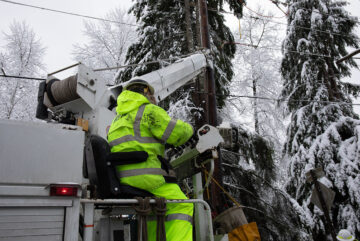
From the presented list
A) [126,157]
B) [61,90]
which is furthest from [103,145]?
[61,90]

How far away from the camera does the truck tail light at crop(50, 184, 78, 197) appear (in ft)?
6.70

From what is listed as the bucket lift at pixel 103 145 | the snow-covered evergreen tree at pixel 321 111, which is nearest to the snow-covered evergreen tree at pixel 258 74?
the snow-covered evergreen tree at pixel 321 111

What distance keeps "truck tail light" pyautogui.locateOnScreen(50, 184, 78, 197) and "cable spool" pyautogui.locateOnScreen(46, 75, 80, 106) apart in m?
1.80

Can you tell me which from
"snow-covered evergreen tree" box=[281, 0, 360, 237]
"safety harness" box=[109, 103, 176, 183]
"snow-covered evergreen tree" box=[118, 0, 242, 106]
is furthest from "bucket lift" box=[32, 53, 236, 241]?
"snow-covered evergreen tree" box=[281, 0, 360, 237]

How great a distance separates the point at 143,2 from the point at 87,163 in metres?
8.16

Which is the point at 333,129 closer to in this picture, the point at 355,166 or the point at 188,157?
the point at 355,166

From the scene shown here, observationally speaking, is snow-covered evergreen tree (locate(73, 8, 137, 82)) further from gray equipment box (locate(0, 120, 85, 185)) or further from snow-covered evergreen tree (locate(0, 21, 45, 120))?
gray equipment box (locate(0, 120, 85, 185))

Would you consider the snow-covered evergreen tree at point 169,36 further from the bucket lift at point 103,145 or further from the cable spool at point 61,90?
the cable spool at point 61,90

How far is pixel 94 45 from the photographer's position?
47.2 ft

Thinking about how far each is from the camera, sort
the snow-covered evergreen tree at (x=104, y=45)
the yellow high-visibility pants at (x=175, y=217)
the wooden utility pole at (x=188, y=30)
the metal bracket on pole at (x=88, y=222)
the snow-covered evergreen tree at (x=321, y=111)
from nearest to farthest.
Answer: the metal bracket on pole at (x=88, y=222) → the yellow high-visibility pants at (x=175, y=217) → the wooden utility pole at (x=188, y=30) → the snow-covered evergreen tree at (x=321, y=111) → the snow-covered evergreen tree at (x=104, y=45)

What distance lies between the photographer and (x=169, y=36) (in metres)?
9.10

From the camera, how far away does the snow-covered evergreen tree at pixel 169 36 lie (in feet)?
29.3

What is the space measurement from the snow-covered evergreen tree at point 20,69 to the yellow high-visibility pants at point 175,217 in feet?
42.0

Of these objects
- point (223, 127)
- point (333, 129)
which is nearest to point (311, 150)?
point (333, 129)
